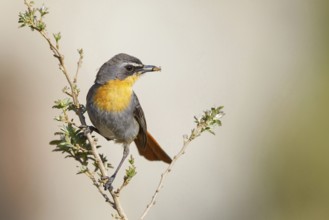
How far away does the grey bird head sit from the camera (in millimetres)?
4754

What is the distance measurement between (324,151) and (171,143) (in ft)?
5.44

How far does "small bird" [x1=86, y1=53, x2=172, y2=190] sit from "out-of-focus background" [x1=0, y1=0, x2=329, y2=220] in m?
2.45

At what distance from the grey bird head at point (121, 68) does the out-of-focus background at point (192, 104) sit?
261 cm

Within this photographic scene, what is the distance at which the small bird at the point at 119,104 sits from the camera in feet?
15.7

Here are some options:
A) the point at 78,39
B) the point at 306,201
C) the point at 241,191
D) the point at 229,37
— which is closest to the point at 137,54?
the point at 78,39

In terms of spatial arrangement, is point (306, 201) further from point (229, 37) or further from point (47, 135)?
point (47, 135)

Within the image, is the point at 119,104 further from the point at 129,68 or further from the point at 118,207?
the point at 118,207

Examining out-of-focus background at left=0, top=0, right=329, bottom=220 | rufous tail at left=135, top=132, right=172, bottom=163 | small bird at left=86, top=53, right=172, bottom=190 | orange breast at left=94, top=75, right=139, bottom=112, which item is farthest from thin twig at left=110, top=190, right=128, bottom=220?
out-of-focus background at left=0, top=0, right=329, bottom=220

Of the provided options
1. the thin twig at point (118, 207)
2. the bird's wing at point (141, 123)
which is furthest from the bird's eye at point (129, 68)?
the thin twig at point (118, 207)

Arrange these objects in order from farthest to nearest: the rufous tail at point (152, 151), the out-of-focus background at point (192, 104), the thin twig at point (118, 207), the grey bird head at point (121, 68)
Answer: the out-of-focus background at point (192, 104)
the rufous tail at point (152, 151)
the grey bird head at point (121, 68)
the thin twig at point (118, 207)

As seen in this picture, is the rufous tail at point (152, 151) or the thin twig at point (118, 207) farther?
the rufous tail at point (152, 151)

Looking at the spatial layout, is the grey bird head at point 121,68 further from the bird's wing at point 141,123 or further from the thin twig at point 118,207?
the thin twig at point 118,207

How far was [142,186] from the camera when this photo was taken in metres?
7.64

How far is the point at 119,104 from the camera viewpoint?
4.91m
